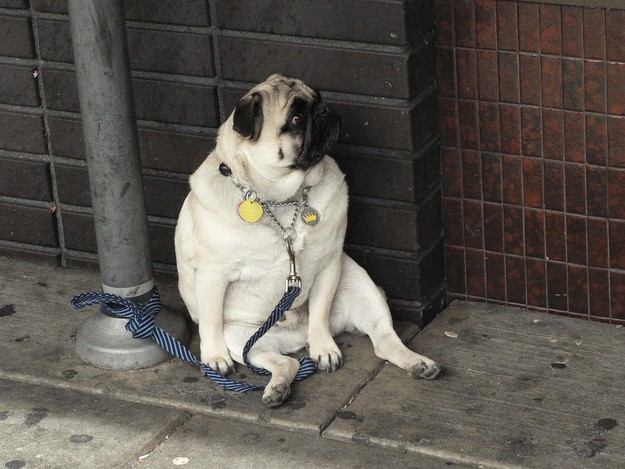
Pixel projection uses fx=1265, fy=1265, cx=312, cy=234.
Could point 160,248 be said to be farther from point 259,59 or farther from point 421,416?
point 421,416

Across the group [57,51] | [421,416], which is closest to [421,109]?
[421,416]

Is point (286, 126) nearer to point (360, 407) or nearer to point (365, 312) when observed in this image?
point (365, 312)

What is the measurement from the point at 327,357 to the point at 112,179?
1091 mm

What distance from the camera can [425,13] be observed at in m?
4.98

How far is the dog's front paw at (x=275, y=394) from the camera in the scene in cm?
470

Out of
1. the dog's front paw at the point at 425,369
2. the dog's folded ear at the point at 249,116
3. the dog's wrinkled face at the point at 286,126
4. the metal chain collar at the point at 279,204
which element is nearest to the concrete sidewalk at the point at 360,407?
the dog's front paw at the point at 425,369

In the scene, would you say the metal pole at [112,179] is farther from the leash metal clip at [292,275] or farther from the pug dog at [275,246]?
the leash metal clip at [292,275]

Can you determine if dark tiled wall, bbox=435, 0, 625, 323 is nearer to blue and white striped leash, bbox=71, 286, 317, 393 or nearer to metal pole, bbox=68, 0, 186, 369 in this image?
blue and white striped leash, bbox=71, 286, 317, 393

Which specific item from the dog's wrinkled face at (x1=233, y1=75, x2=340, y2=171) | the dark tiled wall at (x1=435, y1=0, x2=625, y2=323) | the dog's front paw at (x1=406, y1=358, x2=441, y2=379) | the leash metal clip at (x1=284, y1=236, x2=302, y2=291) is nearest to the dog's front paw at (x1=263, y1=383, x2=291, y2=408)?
the leash metal clip at (x1=284, y1=236, x2=302, y2=291)

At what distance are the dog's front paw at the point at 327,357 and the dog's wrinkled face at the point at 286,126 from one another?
776 mm

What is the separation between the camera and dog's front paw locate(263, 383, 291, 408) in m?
4.70

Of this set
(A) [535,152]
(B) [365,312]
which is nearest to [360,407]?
(B) [365,312]

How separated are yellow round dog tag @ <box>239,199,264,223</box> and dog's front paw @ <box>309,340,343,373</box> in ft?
2.05

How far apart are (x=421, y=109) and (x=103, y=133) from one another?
126 cm
